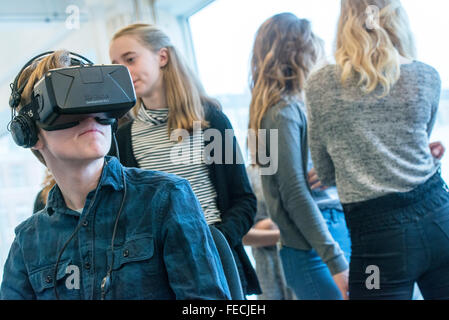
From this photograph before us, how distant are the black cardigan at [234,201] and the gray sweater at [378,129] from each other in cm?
22

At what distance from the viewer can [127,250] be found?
806 millimetres

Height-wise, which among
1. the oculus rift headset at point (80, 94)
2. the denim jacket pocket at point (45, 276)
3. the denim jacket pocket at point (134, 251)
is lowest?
the denim jacket pocket at point (45, 276)

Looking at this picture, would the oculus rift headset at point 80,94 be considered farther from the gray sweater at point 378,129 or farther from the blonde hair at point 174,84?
the gray sweater at point 378,129

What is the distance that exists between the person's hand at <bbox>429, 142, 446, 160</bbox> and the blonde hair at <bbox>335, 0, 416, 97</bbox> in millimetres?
162

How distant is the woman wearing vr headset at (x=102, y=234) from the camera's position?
31.7 inches

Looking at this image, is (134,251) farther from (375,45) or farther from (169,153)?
(375,45)

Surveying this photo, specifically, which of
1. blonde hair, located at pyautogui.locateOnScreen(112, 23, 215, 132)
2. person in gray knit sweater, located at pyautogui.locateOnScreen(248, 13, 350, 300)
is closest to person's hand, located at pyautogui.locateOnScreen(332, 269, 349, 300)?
person in gray knit sweater, located at pyautogui.locateOnScreen(248, 13, 350, 300)

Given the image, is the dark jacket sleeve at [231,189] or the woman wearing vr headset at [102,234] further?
the dark jacket sleeve at [231,189]

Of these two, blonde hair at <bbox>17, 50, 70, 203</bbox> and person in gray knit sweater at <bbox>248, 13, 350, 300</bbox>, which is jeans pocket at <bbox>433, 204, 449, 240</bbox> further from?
blonde hair at <bbox>17, 50, 70, 203</bbox>

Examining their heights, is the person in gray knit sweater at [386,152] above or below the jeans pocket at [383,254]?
above

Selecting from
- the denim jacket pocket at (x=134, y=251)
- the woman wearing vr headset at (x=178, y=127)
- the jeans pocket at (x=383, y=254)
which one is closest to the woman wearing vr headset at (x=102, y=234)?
the denim jacket pocket at (x=134, y=251)

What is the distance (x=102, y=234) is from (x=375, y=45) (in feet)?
2.33

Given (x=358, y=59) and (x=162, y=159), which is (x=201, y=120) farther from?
(x=358, y=59)

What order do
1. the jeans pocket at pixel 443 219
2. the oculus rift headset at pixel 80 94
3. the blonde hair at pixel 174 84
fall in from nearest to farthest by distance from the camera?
the oculus rift headset at pixel 80 94 → the jeans pocket at pixel 443 219 → the blonde hair at pixel 174 84
